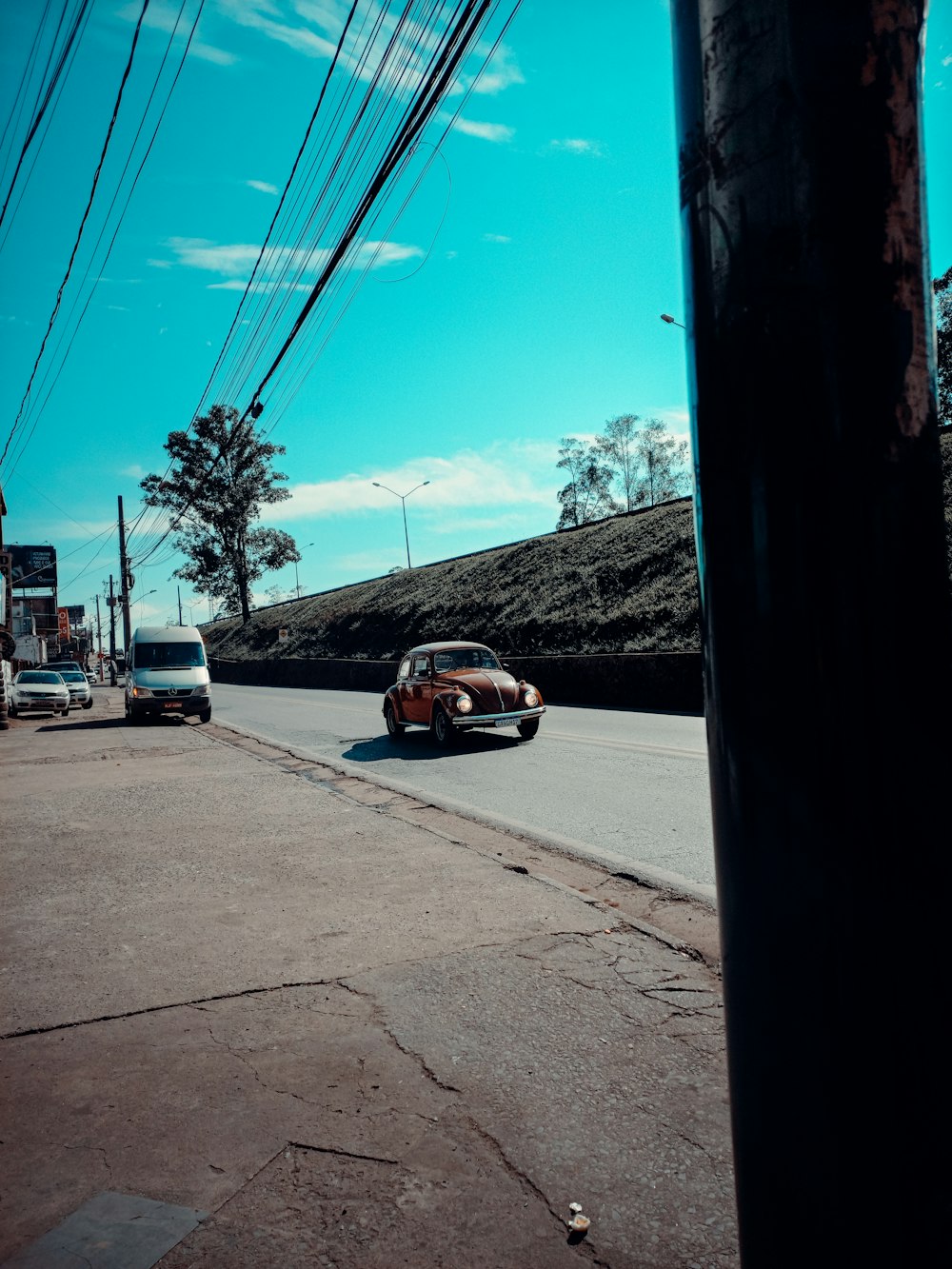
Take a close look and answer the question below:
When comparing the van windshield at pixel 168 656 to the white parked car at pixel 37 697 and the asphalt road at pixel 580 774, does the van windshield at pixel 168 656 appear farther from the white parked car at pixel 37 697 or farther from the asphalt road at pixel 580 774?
the white parked car at pixel 37 697

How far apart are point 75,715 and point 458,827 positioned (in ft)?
74.6

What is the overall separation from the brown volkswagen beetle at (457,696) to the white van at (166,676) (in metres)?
7.57

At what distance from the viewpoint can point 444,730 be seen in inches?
513

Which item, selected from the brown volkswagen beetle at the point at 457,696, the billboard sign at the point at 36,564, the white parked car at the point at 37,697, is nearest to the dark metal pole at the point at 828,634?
the brown volkswagen beetle at the point at 457,696

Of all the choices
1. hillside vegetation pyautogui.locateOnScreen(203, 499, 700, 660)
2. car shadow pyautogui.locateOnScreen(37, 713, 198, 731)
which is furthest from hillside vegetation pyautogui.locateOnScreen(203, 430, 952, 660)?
car shadow pyautogui.locateOnScreen(37, 713, 198, 731)

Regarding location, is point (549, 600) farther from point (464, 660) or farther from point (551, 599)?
point (464, 660)

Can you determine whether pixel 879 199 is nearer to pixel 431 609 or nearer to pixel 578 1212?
pixel 578 1212

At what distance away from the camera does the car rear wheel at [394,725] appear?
14.5 metres

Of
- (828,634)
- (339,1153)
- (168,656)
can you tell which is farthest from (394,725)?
(828,634)

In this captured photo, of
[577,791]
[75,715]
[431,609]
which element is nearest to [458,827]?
[577,791]

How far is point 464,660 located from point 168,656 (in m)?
10.6

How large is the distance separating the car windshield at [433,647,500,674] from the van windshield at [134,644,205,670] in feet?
31.2

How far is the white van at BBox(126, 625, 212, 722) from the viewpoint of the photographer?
20.3 metres

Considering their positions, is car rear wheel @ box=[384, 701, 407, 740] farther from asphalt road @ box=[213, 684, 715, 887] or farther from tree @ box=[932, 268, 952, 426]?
tree @ box=[932, 268, 952, 426]
